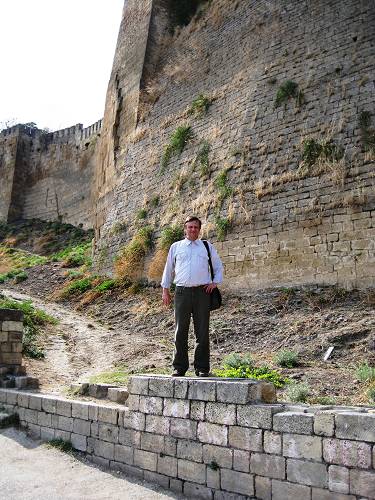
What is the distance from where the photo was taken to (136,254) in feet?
44.8

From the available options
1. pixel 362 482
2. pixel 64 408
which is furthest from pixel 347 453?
pixel 64 408

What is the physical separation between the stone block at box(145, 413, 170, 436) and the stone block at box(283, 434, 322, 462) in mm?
1265

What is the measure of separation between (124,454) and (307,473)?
80.7 inches

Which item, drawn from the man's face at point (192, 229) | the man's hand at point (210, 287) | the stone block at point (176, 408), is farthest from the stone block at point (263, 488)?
the man's face at point (192, 229)

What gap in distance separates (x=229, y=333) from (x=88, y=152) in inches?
804

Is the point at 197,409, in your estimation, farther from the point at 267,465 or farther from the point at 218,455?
the point at 267,465

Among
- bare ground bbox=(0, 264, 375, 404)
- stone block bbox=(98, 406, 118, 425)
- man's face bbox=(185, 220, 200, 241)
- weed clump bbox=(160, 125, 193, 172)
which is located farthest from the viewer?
weed clump bbox=(160, 125, 193, 172)

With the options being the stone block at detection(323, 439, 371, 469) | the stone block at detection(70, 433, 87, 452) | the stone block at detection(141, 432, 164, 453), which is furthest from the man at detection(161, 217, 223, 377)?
the stone block at detection(323, 439, 371, 469)

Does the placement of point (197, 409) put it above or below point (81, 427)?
above

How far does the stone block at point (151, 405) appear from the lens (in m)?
4.80

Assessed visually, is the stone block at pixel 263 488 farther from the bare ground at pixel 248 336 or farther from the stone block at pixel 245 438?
the bare ground at pixel 248 336

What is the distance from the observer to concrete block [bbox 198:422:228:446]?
4238mm

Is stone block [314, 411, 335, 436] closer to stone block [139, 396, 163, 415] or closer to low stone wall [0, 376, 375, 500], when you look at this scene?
low stone wall [0, 376, 375, 500]

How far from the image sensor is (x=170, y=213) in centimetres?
1337
